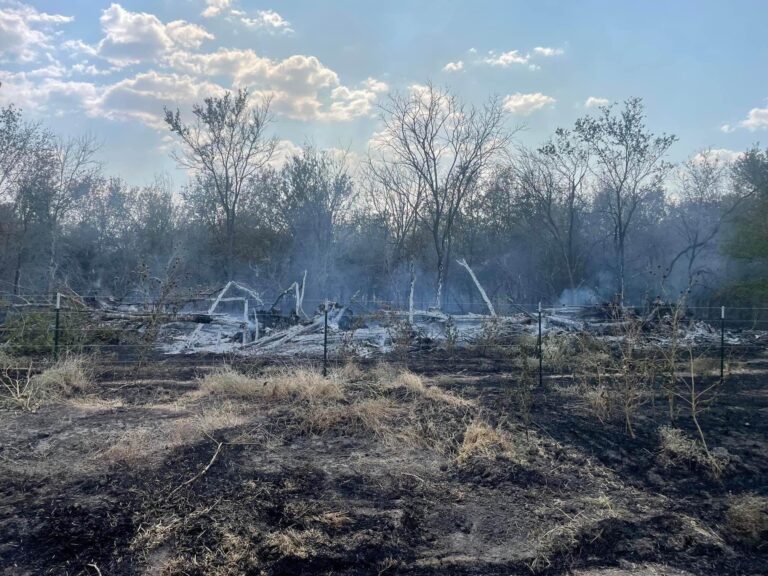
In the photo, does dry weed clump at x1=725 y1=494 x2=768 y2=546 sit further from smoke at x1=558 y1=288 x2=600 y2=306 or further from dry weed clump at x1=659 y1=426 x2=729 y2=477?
smoke at x1=558 y1=288 x2=600 y2=306

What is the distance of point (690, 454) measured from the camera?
5645 millimetres

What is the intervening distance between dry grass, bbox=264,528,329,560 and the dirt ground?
0.05 ft

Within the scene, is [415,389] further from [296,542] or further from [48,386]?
[48,386]

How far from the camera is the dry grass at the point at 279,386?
24.5ft

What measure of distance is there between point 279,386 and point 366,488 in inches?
128

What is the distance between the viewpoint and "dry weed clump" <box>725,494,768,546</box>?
165 inches

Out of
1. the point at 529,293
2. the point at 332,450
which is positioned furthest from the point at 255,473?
the point at 529,293

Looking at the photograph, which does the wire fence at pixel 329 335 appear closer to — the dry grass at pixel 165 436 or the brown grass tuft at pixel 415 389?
the brown grass tuft at pixel 415 389

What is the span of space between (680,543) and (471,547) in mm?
1569

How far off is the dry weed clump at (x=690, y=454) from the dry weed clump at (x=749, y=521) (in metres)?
0.83

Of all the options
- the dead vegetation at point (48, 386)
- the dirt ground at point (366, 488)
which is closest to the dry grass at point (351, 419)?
the dirt ground at point (366, 488)

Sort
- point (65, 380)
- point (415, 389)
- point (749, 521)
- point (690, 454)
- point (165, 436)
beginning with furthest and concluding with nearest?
point (65, 380), point (415, 389), point (165, 436), point (690, 454), point (749, 521)

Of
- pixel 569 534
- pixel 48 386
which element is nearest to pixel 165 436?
pixel 48 386

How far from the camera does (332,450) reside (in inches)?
226
